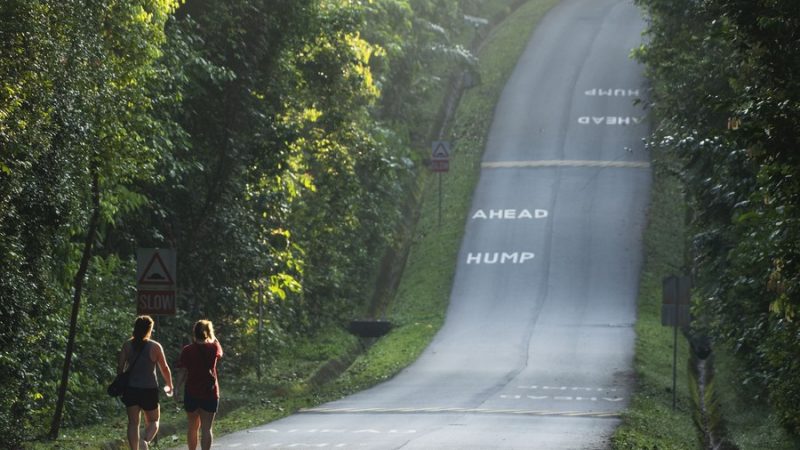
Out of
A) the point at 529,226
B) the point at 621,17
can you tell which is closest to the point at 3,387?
the point at 529,226

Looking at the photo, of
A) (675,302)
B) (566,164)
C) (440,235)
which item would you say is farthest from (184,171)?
(566,164)

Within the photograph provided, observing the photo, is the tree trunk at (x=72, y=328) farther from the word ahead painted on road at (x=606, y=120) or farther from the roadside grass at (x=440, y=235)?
the word ahead painted on road at (x=606, y=120)

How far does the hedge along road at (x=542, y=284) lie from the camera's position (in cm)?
2384

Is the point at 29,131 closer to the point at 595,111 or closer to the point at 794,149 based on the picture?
the point at 794,149

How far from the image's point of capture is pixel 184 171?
89.2 ft

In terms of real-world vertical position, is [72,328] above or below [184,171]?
below

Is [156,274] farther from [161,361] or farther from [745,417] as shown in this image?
[745,417]

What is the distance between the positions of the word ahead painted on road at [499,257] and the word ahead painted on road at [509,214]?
3008 mm

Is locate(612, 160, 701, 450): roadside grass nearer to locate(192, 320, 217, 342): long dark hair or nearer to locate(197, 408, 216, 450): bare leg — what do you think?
locate(197, 408, 216, 450): bare leg

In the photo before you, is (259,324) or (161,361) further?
(259,324)

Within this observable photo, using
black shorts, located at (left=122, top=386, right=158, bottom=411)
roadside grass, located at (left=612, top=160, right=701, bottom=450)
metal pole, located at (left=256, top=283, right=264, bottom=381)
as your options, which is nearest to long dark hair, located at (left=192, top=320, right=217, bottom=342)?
black shorts, located at (left=122, top=386, right=158, bottom=411)

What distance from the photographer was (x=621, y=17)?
7394 cm

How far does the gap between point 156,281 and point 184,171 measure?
6.42m

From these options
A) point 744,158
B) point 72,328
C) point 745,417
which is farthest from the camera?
point 745,417
